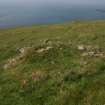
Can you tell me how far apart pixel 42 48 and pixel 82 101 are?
7.71m

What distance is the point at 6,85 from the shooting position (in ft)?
43.4

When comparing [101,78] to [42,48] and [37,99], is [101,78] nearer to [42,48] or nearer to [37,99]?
[37,99]

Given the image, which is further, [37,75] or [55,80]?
[37,75]

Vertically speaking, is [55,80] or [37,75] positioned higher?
[55,80]

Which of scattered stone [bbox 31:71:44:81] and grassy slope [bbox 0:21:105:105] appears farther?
scattered stone [bbox 31:71:44:81]

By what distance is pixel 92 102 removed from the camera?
10.6m

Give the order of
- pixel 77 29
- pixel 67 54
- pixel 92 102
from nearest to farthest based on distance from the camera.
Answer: pixel 92 102 < pixel 67 54 < pixel 77 29

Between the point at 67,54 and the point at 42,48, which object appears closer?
the point at 67,54

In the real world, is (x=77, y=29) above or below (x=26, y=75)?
below

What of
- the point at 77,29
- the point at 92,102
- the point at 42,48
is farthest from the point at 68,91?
the point at 77,29

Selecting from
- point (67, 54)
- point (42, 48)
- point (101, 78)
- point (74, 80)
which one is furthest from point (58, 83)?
point (42, 48)

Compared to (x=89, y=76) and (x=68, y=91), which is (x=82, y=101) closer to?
(x=68, y=91)

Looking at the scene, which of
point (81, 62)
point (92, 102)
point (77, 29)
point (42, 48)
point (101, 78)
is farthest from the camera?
point (77, 29)

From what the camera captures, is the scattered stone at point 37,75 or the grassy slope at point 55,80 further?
the scattered stone at point 37,75
